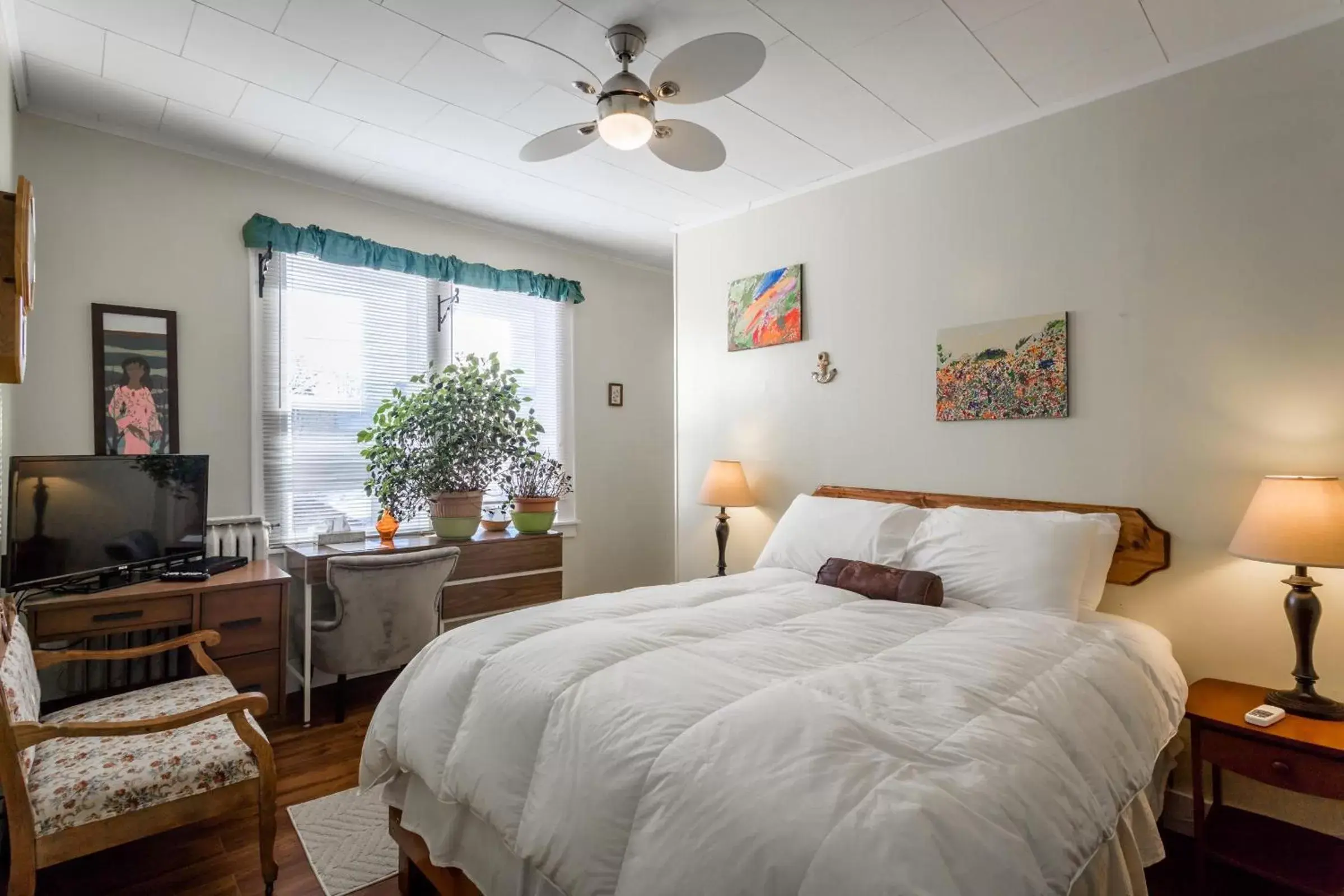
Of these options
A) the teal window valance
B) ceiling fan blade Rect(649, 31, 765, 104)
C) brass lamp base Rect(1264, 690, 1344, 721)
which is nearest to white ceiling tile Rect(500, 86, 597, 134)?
ceiling fan blade Rect(649, 31, 765, 104)

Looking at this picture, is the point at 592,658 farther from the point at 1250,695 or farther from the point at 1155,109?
the point at 1155,109

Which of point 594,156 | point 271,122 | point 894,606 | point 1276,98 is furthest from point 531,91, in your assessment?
Answer: point 1276,98

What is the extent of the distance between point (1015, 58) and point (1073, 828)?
2.45 metres

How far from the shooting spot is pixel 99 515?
8.54 feet

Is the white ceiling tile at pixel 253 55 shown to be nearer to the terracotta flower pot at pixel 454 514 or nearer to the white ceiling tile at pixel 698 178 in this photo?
the white ceiling tile at pixel 698 178

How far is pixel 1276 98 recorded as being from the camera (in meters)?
2.27

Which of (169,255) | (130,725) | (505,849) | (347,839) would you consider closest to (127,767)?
(130,725)

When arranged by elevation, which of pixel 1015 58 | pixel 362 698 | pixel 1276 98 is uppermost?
pixel 1015 58

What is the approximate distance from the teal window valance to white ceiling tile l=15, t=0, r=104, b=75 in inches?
36.0

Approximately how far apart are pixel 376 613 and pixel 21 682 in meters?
1.30

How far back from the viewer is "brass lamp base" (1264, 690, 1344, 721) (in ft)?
6.41

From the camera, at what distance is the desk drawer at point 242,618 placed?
2721 millimetres

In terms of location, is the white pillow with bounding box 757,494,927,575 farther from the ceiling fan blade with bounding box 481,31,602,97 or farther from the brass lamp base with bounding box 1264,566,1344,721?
the ceiling fan blade with bounding box 481,31,602,97

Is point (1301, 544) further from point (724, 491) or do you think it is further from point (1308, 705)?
point (724, 491)
